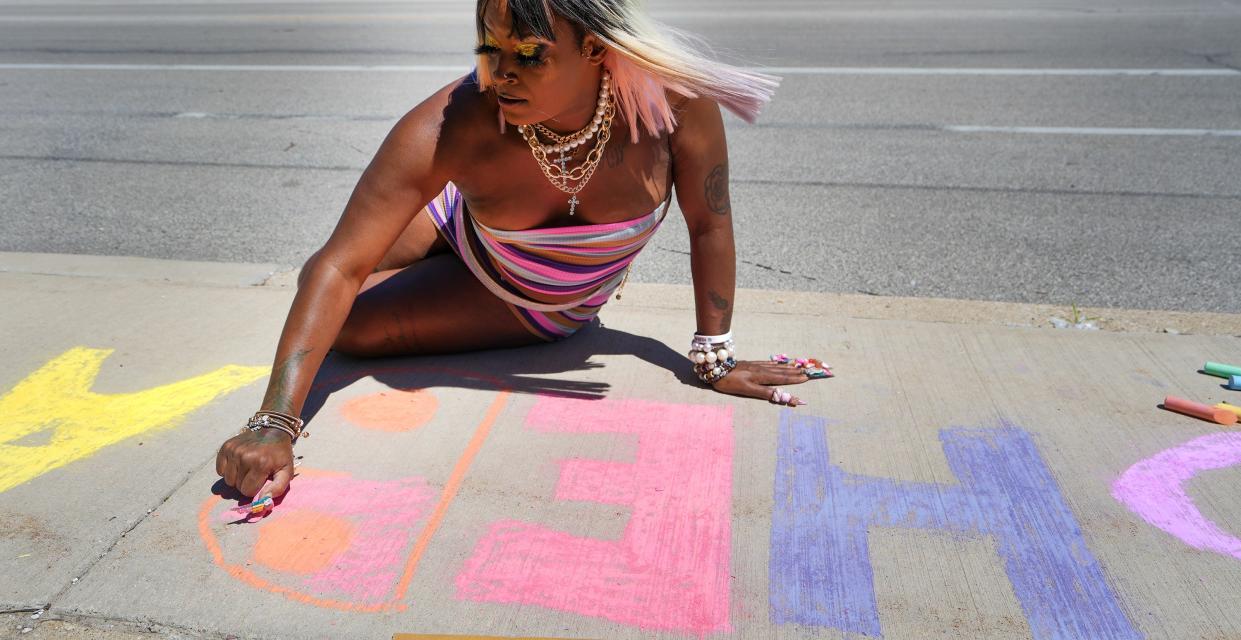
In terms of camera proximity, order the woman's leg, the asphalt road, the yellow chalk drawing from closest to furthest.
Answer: the yellow chalk drawing → the woman's leg → the asphalt road

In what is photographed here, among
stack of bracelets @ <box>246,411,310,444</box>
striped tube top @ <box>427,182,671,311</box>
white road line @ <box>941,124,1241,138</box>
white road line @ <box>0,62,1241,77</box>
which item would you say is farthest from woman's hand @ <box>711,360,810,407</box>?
white road line @ <box>0,62,1241,77</box>

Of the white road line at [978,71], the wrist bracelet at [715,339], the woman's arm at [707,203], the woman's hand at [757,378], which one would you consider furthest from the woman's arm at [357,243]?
the white road line at [978,71]

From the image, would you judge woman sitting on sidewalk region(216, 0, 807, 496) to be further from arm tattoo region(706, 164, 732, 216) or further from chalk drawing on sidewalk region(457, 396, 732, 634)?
chalk drawing on sidewalk region(457, 396, 732, 634)

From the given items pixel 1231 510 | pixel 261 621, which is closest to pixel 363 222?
pixel 261 621

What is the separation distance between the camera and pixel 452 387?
293 cm

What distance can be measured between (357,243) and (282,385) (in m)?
0.39

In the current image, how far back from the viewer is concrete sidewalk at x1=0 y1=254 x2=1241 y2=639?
2.01 m

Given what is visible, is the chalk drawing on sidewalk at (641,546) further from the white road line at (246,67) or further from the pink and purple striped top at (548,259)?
the white road line at (246,67)

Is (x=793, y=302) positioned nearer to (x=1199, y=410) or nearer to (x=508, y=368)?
(x=508, y=368)

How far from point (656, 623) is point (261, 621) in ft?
2.50

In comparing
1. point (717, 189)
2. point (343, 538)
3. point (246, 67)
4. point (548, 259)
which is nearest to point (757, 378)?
point (717, 189)

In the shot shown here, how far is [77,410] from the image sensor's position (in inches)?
110

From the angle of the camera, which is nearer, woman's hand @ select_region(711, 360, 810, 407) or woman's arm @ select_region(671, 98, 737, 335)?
woman's arm @ select_region(671, 98, 737, 335)

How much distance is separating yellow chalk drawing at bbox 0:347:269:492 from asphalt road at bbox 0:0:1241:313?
1347 millimetres
